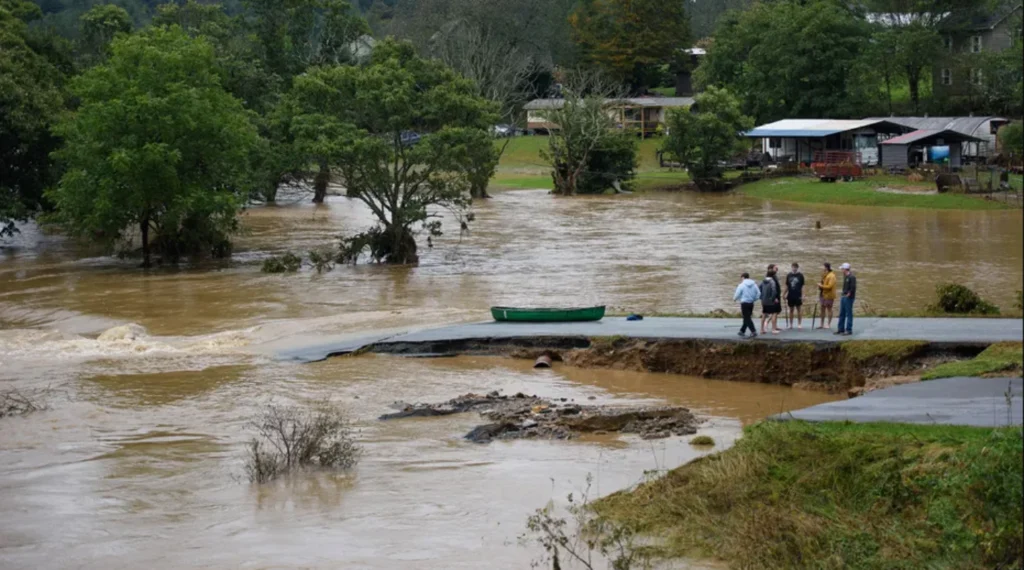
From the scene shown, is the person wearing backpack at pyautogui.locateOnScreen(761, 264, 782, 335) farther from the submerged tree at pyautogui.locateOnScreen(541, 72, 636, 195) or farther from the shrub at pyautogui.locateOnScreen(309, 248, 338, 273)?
the submerged tree at pyautogui.locateOnScreen(541, 72, 636, 195)

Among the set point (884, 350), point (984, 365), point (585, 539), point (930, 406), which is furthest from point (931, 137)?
point (585, 539)

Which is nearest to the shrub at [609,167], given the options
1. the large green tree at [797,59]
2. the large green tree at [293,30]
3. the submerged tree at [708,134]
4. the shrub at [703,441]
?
the submerged tree at [708,134]

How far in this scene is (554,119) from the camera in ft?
265

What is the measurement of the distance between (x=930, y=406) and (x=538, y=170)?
3056 inches

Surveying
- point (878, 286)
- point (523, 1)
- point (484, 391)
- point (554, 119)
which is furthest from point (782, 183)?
point (484, 391)

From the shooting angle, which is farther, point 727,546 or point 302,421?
point 302,421

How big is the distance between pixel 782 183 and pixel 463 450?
5738cm

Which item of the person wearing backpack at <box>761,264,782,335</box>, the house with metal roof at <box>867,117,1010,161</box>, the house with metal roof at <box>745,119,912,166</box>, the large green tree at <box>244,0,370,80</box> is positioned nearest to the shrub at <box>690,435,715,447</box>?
the person wearing backpack at <box>761,264,782,335</box>

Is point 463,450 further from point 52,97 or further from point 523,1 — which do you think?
point 523,1

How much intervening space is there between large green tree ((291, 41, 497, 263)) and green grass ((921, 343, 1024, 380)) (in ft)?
86.7

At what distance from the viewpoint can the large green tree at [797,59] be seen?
8138 centimetres

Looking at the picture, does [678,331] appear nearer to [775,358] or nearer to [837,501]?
[775,358]

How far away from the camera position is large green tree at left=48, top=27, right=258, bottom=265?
4709cm

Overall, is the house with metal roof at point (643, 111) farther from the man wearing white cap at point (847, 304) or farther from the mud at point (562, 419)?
the mud at point (562, 419)
